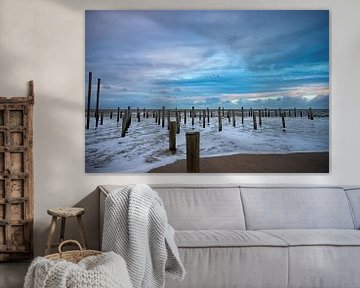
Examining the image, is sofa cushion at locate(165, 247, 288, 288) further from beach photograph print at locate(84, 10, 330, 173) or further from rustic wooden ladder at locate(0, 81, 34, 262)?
rustic wooden ladder at locate(0, 81, 34, 262)

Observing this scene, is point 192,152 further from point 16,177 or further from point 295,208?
point 16,177

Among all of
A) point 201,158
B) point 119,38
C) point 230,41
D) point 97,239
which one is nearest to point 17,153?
point 97,239

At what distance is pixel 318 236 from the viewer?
3.51 m

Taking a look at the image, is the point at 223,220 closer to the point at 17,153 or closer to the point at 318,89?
the point at 318,89

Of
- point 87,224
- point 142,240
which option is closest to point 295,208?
point 142,240

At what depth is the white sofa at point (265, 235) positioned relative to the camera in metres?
3.34

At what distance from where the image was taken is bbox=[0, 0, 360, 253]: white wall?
4.21 m

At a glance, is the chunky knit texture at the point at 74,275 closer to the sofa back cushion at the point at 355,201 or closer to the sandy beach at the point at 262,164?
the sandy beach at the point at 262,164

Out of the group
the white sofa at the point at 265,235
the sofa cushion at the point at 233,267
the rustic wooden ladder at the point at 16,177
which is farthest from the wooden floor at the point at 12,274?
the sofa cushion at the point at 233,267

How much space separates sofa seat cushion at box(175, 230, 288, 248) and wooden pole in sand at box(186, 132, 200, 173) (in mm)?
A: 790

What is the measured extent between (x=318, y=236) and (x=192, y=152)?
1334 millimetres

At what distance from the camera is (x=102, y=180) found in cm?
429

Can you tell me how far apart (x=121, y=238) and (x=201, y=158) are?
4.63 feet

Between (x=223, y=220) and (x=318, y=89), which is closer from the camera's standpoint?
(x=223, y=220)
